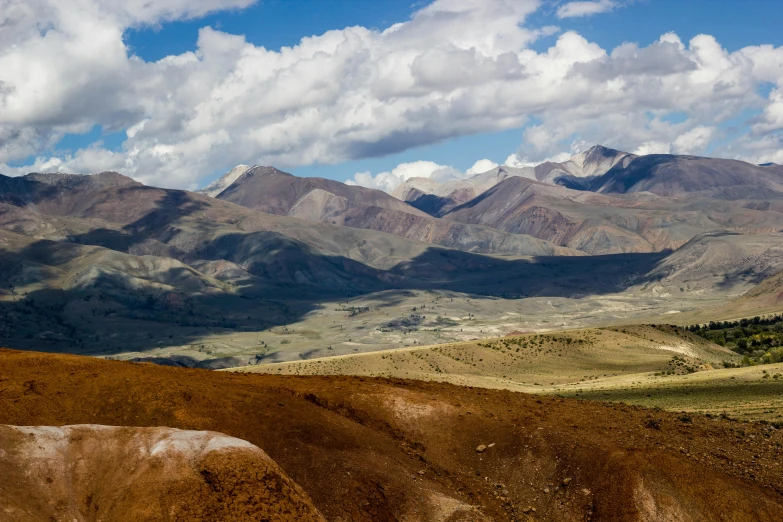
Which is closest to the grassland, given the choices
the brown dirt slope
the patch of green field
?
the patch of green field

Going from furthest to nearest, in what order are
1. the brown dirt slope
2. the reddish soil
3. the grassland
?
the grassland < the reddish soil < the brown dirt slope

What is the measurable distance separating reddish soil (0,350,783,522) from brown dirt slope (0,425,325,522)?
324 centimetres

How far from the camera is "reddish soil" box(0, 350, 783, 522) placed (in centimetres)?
2416

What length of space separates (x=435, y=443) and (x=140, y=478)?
1217cm

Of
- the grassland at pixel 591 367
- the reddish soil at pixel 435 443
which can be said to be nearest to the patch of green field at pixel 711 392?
the grassland at pixel 591 367

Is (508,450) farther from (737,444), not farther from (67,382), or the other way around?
(67,382)

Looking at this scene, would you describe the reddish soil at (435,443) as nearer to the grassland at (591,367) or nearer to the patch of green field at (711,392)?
the patch of green field at (711,392)

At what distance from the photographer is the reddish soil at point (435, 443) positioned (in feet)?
79.3

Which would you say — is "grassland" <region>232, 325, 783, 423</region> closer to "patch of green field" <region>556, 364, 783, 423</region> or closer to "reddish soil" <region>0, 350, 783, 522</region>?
"patch of green field" <region>556, 364, 783, 423</region>

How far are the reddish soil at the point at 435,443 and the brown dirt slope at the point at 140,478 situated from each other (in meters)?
3.24

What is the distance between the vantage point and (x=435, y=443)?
29391 millimetres

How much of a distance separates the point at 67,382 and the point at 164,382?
136 inches

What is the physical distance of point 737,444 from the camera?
29.1 metres

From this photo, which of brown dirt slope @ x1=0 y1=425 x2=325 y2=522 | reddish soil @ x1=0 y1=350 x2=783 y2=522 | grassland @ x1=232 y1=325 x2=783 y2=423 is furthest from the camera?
grassland @ x1=232 y1=325 x2=783 y2=423
